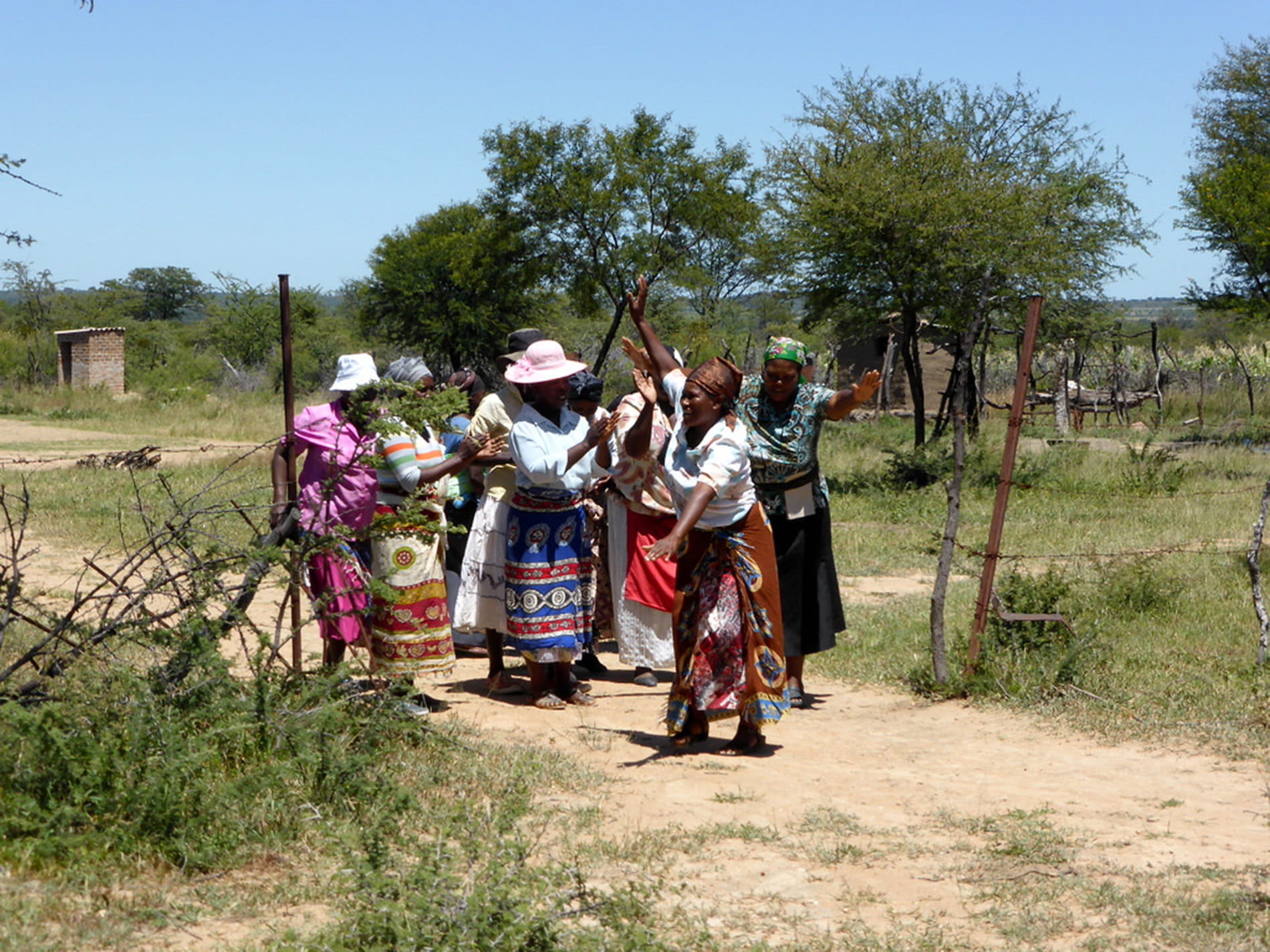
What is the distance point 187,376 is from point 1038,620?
33278 mm

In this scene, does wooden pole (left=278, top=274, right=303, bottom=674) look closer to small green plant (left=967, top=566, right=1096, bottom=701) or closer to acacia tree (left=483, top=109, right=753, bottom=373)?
small green plant (left=967, top=566, right=1096, bottom=701)

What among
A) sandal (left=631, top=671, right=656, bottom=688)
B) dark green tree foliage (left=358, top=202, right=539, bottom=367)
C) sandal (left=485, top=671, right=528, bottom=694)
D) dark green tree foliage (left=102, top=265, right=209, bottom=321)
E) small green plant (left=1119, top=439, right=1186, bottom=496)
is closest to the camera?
sandal (left=485, top=671, right=528, bottom=694)

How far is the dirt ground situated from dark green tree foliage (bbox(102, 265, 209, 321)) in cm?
6379

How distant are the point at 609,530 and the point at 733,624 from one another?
1.86 metres

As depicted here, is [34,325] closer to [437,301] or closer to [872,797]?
[437,301]

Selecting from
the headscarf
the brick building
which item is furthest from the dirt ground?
the brick building

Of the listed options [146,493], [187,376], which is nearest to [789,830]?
[146,493]

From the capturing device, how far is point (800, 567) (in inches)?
253

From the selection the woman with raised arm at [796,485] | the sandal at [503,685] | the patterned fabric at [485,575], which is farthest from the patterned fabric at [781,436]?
the sandal at [503,685]

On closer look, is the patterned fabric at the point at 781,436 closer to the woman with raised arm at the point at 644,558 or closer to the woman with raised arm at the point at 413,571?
the woman with raised arm at the point at 644,558

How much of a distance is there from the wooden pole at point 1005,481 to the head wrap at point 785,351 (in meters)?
1.00

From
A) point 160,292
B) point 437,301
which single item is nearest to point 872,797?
point 437,301

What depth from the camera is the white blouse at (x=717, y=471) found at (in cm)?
520

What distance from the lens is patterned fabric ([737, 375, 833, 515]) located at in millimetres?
6203
